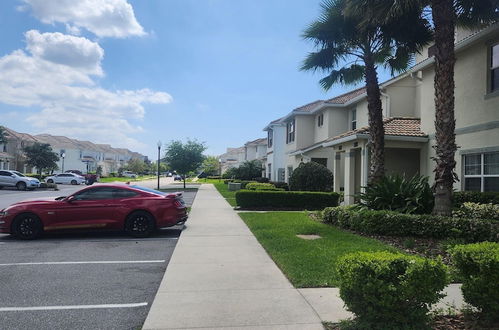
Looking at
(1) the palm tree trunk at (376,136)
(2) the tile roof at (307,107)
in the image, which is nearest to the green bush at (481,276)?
(1) the palm tree trunk at (376,136)

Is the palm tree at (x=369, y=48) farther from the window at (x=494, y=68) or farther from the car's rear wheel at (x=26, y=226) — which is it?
the car's rear wheel at (x=26, y=226)

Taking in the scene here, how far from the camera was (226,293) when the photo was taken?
5.99 meters

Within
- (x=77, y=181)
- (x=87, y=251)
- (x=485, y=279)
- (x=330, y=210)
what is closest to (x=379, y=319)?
(x=485, y=279)

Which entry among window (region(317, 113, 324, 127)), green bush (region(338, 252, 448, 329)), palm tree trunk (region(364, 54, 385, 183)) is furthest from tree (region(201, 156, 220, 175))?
green bush (region(338, 252, 448, 329))

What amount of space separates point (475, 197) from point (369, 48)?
5.99 m

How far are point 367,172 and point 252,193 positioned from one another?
16.5 ft

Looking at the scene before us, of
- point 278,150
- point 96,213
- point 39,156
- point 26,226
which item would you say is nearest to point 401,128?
point 96,213

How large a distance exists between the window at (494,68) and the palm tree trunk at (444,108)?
2.53 meters

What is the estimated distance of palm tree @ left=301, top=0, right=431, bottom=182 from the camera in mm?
13922

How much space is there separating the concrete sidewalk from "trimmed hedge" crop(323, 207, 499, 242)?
3.07 m

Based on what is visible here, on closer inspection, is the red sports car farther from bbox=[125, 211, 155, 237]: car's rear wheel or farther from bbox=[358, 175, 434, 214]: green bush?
bbox=[358, 175, 434, 214]: green bush

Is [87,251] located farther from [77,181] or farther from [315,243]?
[77,181]

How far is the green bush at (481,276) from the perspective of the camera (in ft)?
13.8

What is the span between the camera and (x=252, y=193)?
1900cm
